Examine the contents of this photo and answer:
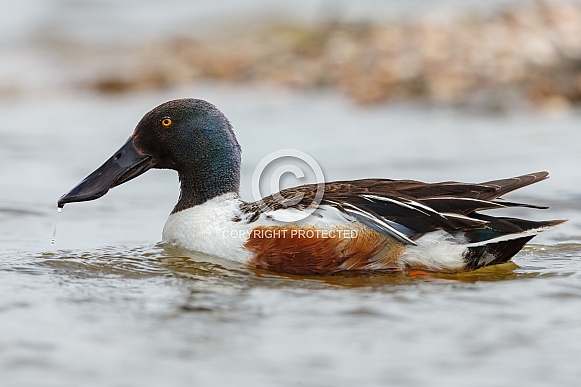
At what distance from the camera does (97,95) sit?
13484 millimetres

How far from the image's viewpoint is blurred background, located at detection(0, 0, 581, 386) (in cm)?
446

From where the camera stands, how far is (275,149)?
9992mm

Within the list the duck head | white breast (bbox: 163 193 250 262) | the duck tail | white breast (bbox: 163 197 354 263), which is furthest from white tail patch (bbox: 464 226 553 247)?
the duck head

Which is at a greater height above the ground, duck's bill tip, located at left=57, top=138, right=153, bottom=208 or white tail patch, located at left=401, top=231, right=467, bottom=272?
duck's bill tip, located at left=57, top=138, right=153, bottom=208

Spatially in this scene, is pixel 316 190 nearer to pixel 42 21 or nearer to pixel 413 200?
pixel 413 200

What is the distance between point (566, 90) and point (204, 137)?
21.4 ft

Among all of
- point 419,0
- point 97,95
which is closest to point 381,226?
point 97,95

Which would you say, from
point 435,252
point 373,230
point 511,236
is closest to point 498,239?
point 511,236

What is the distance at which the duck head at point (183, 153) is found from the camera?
647cm

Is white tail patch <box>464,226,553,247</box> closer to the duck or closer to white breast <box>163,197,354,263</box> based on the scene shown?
the duck

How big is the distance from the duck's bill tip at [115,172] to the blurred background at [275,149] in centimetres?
38

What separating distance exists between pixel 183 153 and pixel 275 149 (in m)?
3.51

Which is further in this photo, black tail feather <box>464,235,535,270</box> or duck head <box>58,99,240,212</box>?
duck head <box>58,99,240,212</box>

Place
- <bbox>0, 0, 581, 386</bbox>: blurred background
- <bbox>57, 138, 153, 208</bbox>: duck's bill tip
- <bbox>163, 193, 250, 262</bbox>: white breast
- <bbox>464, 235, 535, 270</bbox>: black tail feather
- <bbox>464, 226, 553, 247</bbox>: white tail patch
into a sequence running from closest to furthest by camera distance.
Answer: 1. <bbox>0, 0, 581, 386</bbox>: blurred background
2. <bbox>464, 226, 553, 247</bbox>: white tail patch
3. <bbox>464, 235, 535, 270</bbox>: black tail feather
4. <bbox>163, 193, 250, 262</bbox>: white breast
5. <bbox>57, 138, 153, 208</bbox>: duck's bill tip
